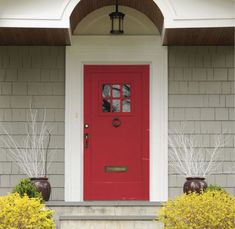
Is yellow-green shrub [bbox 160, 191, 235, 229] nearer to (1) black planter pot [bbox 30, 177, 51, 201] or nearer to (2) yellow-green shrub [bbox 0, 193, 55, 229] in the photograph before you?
(2) yellow-green shrub [bbox 0, 193, 55, 229]

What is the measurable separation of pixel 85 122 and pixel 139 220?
2.06 m

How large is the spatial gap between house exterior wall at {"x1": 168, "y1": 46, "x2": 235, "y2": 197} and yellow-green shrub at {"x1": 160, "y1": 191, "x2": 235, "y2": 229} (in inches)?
90.6

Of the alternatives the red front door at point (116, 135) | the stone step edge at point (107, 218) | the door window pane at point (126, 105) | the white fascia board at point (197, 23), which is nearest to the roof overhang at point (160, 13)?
the white fascia board at point (197, 23)

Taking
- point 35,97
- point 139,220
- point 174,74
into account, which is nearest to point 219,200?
point 139,220

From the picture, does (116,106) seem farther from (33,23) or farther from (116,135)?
(33,23)

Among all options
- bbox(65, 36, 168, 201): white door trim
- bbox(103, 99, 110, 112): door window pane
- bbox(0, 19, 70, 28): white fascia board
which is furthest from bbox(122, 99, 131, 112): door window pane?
bbox(0, 19, 70, 28): white fascia board

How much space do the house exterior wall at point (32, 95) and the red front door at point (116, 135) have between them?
37cm

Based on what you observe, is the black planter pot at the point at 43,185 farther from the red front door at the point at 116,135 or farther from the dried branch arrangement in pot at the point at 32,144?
the red front door at the point at 116,135

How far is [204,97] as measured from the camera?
8922 millimetres

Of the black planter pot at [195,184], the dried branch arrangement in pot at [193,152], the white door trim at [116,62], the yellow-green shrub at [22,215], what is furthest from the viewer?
the white door trim at [116,62]

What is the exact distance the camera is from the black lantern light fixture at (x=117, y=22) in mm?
8797

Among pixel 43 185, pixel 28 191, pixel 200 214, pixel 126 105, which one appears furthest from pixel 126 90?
pixel 200 214

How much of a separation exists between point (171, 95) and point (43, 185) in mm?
2128

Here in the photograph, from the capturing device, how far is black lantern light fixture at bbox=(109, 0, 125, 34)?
8797 millimetres
